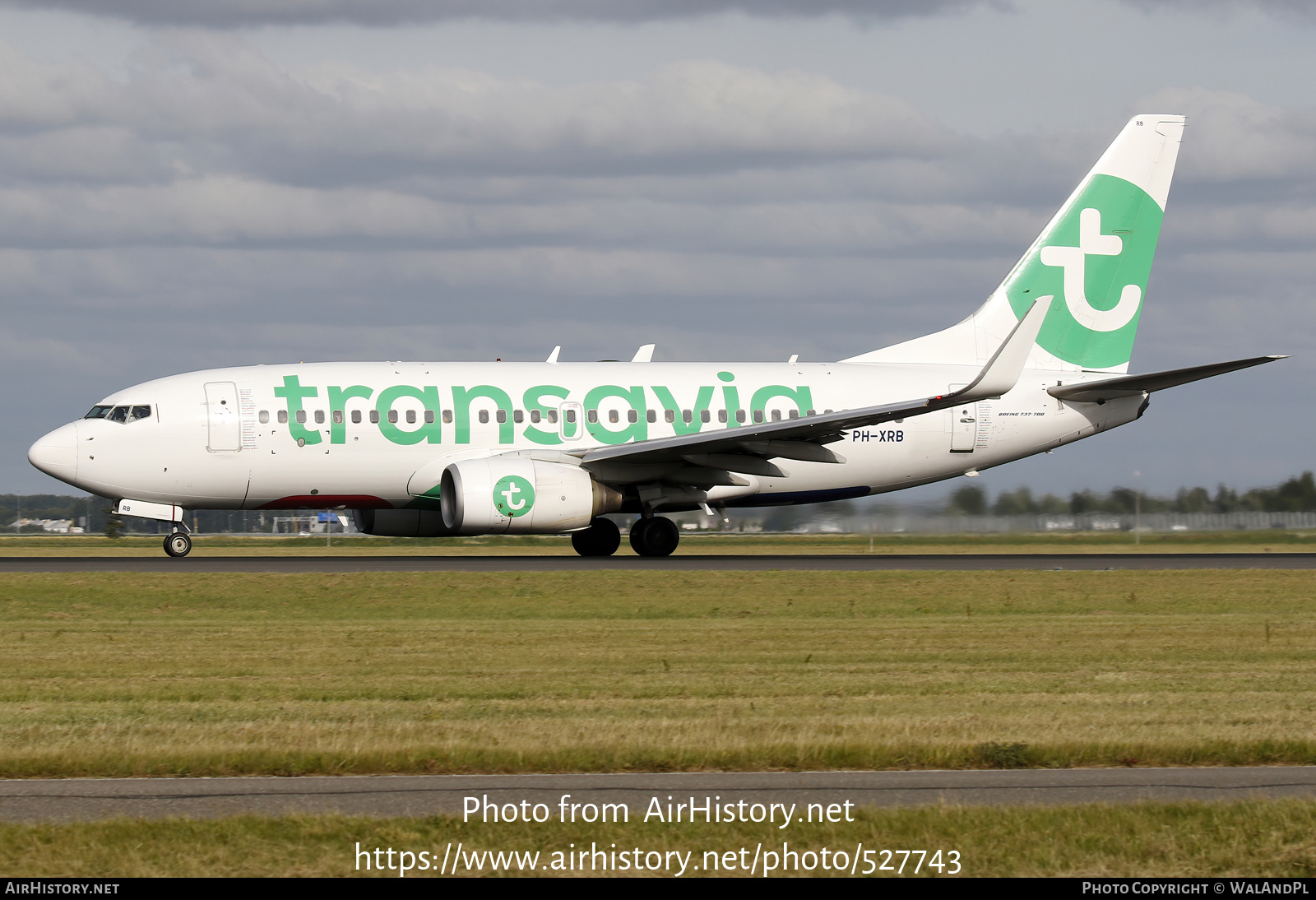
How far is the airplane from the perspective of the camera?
94.7 ft

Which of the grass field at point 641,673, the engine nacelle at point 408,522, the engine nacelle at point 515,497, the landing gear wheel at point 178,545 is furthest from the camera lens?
the engine nacelle at point 408,522

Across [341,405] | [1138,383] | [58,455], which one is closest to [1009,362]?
[1138,383]

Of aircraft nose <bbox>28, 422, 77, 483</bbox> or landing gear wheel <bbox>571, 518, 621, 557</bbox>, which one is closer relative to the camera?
aircraft nose <bbox>28, 422, 77, 483</bbox>

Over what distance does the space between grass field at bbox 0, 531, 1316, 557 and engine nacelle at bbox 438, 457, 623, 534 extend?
21.0ft

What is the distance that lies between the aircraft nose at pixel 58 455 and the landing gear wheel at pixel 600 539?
10.1m

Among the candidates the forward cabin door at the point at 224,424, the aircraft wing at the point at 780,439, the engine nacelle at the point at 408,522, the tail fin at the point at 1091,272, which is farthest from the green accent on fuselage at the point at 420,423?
A: the tail fin at the point at 1091,272

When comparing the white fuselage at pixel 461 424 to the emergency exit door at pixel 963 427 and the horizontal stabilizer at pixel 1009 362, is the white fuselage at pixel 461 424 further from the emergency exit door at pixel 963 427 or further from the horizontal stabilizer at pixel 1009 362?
the horizontal stabilizer at pixel 1009 362

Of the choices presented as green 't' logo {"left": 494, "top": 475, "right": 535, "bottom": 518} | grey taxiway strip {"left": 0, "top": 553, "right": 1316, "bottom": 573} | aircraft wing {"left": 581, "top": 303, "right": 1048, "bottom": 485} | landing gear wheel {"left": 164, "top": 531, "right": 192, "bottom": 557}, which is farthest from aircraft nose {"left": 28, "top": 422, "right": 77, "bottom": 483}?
aircraft wing {"left": 581, "top": 303, "right": 1048, "bottom": 485}

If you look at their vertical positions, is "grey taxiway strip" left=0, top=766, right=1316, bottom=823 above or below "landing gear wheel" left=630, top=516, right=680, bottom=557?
below

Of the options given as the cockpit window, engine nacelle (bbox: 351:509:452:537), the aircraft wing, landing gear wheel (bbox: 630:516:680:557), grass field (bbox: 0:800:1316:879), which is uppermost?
the cockpit window

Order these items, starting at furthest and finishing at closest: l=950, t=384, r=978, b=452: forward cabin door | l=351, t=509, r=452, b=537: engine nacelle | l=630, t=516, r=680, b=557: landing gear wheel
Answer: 1. l=950, t=384, r=978, b=452: forward cabin door
2. l=351, t=509, r=452, b=537: engine nacelle
3. l=630, t=516, r=680, b=557: landing gear wheel

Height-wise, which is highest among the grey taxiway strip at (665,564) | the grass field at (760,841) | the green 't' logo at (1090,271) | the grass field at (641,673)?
the green 't' logo at (1090,271)

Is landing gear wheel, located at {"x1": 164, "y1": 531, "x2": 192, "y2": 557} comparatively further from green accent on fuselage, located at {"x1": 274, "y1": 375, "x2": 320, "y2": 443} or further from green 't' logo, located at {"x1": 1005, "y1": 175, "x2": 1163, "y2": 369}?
green 't' logo, located at {"x1": 1005, "y1": 175, "x2": 1163, "y2": 369}

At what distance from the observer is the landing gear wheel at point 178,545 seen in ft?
101
